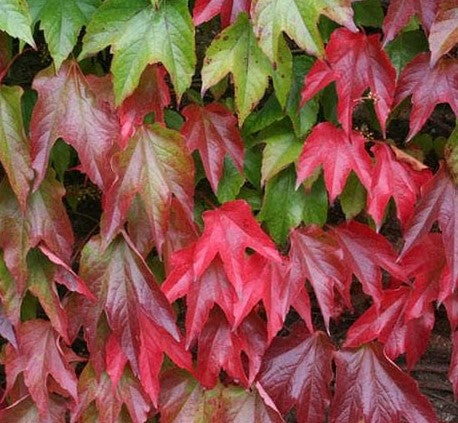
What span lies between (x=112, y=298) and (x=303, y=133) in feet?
1.46

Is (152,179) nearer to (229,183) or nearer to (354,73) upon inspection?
(229,183)

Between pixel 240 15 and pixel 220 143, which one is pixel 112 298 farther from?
pixel 240 15

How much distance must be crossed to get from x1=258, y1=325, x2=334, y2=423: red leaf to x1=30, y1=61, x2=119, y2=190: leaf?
0.48 m

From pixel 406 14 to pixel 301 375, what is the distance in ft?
2.21

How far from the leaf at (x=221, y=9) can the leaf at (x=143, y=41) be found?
0.13 ft

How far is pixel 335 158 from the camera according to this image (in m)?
1.29

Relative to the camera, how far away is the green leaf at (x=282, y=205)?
140 cm

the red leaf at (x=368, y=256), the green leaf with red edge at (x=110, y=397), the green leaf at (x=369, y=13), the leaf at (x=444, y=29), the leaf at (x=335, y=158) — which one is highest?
the leaf at (x=444, y=29)

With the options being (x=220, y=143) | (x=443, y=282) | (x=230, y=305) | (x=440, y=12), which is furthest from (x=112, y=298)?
(x=440, y=12)

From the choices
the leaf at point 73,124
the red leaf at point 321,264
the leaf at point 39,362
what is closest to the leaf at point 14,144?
the leaf at point 73,124

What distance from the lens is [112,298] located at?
51.2 inches

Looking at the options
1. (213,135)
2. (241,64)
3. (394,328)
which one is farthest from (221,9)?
(394,328)

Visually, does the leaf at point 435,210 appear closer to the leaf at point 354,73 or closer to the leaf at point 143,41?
the leaf at point 354,73

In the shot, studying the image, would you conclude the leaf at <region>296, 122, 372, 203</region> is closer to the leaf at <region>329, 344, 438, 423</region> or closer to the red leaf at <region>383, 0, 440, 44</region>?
the red leaf at <region>383, 0, 440, 44</region>
